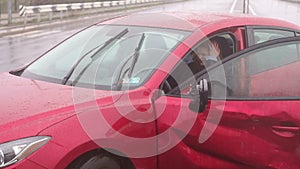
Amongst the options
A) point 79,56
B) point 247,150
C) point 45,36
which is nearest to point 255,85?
point 247,150

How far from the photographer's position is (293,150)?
3.05 meters

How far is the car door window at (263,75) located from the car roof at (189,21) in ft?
2.07

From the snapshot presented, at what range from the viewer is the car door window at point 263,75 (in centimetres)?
313

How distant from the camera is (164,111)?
10.2ft

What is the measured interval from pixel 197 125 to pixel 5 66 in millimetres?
9040

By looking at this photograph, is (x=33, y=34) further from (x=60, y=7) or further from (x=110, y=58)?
(x=110, y=58)

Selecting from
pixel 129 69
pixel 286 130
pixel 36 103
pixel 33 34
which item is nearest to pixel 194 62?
pixel 129 69

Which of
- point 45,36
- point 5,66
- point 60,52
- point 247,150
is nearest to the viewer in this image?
point 247,150

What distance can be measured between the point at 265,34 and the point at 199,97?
1.40 m

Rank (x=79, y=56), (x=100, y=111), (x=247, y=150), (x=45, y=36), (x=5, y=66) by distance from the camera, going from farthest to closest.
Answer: (x=45, y=36)
(x=5, y=66)
(x=79, y=56)
(x=247, y=150)
(x=100, y=111)

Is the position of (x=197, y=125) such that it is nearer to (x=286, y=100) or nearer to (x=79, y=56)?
(x=286, y=100)

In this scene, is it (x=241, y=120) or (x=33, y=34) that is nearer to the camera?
(x=241, y=120)

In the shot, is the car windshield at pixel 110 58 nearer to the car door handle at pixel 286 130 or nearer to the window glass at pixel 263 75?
the window glass at pixel 263 75

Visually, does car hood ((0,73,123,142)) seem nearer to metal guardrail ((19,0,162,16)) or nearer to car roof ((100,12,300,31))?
car roof ((100,12,300,31))
